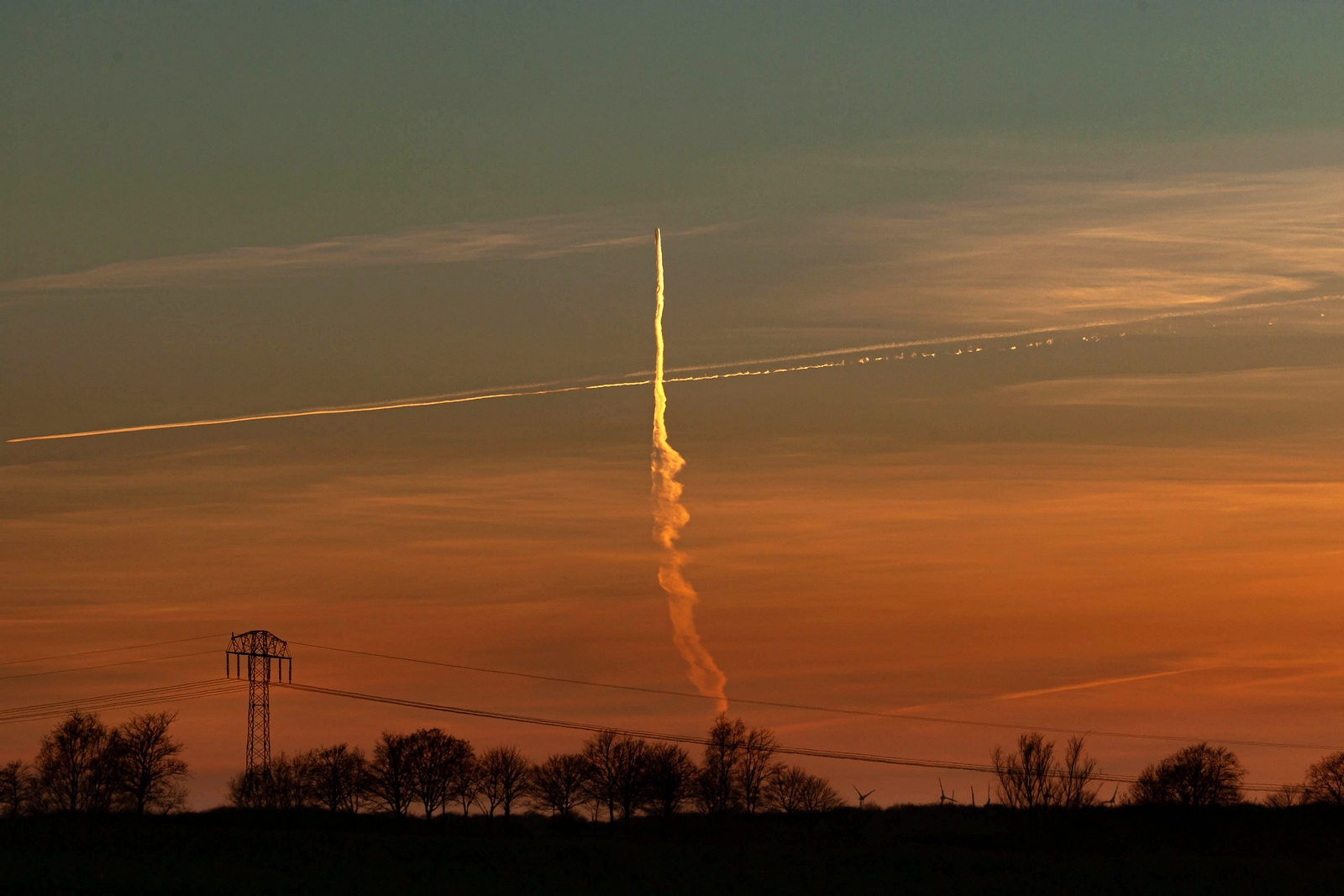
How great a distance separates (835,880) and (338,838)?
3615 centimetres

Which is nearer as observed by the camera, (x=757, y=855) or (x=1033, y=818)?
(x=757, y=855)

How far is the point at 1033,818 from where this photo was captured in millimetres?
192125

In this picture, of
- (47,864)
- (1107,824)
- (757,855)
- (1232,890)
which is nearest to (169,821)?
(47,864)

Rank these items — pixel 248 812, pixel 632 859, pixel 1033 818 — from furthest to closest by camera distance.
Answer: pixel 1033 818, pixel 248 812, pixel 632 859

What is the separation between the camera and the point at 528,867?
327 feet

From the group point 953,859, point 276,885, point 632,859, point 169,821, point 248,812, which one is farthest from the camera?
point 248,812

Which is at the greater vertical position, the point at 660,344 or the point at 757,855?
the point at 660,344

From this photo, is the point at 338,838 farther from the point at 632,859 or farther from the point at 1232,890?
the point at 1232,890

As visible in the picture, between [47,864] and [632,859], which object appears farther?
[632,859]

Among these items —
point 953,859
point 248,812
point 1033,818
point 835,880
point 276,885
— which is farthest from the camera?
point 1033,818

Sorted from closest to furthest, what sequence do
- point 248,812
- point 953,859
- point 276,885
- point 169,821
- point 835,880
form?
point 276,885 < point 835,880 < point 953,859 < point 169,821 < point 248,812

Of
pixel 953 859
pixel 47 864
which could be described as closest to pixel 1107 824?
pixel 953 859

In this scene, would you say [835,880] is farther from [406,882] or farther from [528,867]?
[406,882]

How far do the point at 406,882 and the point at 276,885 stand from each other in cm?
734
